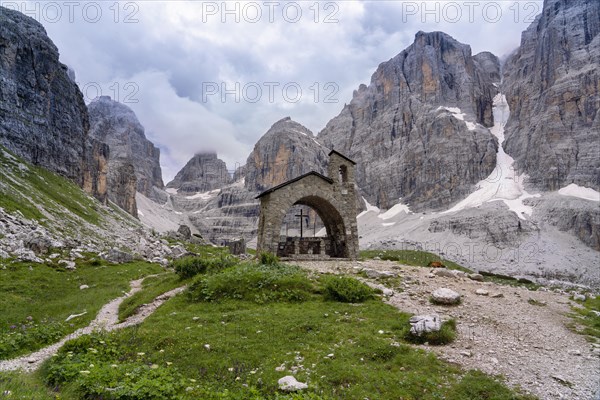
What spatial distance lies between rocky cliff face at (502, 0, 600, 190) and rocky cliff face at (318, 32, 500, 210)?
56.0 ft

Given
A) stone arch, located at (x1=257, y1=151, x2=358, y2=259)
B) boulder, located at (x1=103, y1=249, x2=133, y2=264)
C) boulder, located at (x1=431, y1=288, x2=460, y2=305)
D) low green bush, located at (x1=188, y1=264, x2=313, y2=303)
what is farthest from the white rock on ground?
boulder, located at (x1=103, y1=249, x2=133, y2=264)

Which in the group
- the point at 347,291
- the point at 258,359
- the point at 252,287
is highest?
the point at 252,287

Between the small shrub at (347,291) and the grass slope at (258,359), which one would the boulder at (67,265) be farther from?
the small shrub at (347,291)

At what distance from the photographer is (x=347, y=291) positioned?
14.4 meters

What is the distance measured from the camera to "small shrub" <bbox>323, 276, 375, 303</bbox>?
46.9ft

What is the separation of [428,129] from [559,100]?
50.3m

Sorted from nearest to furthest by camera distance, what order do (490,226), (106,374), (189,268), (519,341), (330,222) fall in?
(106,374), (519,341), (189,268), (330,222), (490,226)

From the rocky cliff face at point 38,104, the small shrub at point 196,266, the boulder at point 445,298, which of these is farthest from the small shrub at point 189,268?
the rocky cliff face at point 38,104

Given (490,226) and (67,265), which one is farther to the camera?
(490,226)

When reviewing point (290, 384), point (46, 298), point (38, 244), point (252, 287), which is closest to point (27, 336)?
point (46, 298)

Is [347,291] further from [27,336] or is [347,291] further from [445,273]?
[27,336]

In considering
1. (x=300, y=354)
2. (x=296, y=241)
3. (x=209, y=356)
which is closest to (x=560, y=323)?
(x=300, y=354)

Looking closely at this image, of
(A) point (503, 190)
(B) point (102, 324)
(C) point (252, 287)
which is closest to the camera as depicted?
(B) point (102, 324)

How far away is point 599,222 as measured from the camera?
91.6 metres
